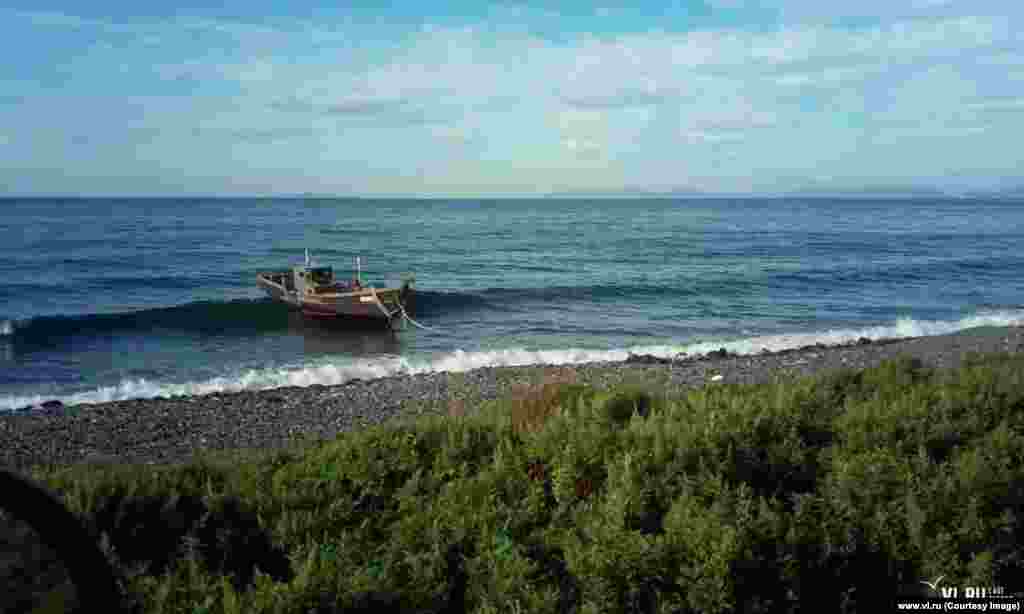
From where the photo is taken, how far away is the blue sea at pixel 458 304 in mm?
19281

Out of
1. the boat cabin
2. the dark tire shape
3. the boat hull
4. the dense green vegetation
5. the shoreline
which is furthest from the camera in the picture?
the boat cabin

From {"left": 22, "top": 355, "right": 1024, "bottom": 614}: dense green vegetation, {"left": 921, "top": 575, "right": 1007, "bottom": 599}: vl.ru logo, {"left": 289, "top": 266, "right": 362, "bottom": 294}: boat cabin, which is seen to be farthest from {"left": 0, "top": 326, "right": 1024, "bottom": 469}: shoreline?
{"left": 289, "top": 266, "right": 362, "bottom": 294}: boat cabin

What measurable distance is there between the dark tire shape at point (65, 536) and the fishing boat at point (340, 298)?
2288 cm

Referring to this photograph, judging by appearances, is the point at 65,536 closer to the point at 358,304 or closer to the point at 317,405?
the point at 317,405

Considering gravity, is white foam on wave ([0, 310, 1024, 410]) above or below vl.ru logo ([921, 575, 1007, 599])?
below

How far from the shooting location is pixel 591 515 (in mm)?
5199

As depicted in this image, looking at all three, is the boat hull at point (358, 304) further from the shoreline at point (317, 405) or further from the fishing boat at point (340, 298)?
the shoreline at point (317, 405)

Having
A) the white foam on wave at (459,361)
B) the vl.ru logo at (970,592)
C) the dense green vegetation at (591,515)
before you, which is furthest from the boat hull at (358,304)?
the vl.ru logo at (970,592)

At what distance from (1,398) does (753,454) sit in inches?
596

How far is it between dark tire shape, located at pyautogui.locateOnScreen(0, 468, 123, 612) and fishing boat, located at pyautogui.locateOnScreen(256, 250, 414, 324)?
2288cm

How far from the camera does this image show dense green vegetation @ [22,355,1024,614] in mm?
4410

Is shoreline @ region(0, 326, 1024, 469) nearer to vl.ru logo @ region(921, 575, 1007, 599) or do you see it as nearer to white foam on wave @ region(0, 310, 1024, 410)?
white foam on wave @ region(0, 310, 1024, 410)

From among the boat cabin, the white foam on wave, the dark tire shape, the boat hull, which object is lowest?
the white foam on wave

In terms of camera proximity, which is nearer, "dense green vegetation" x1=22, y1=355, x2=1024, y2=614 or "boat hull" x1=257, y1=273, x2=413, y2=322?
"dense green vegetation" x1=22, y1=355, x2=1024, y2=614
